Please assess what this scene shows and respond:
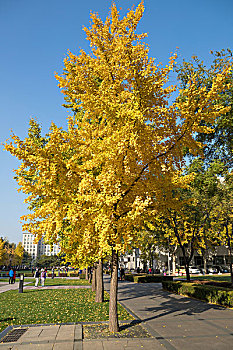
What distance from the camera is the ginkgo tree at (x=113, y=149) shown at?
696 centimetres

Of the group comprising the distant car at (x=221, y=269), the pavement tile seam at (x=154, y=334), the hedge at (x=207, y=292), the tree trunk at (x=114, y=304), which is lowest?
the distant car at (x=221, y=269)

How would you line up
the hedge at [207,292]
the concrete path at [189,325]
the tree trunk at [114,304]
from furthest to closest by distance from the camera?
the hedge at [207,292] < the tree trunk at [114,304] < the concrete path at [189,325]

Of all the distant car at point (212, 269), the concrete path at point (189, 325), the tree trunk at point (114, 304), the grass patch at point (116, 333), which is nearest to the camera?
the concrete path at point (189, 325)

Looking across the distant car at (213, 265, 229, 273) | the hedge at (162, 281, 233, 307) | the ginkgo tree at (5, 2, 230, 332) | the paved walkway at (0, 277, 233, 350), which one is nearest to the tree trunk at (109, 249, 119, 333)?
the ginkgo tree at (5, 2, 230, 332)

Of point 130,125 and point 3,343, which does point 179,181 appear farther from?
point 3,343

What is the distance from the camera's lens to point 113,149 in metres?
7.20

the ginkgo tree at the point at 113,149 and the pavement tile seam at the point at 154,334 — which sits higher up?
the ginkgo tree at the point at 113,149

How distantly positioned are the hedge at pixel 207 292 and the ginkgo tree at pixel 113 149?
7248 millimetres

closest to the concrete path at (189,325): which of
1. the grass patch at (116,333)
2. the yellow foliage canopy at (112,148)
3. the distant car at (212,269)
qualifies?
the grass patch at (116,333)

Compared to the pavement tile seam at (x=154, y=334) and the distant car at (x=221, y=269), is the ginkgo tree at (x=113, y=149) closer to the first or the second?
the pavement tile seam at (x=154, y=334)

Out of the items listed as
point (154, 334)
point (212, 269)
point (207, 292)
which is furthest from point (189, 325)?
point (212, 269)

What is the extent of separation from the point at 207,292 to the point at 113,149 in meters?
11.3

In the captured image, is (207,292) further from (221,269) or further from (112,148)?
(221,269)

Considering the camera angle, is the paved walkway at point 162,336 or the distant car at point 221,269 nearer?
the paved walkway at point 162,336
